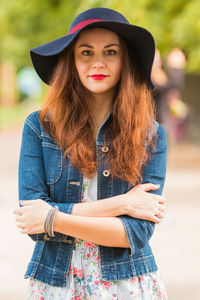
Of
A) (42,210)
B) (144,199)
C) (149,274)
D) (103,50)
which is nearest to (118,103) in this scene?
(103,50)

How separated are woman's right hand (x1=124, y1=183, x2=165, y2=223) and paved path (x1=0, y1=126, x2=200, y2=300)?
2196 millimetres

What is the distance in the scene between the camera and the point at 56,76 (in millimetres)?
2307

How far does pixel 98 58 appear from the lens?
2207mm

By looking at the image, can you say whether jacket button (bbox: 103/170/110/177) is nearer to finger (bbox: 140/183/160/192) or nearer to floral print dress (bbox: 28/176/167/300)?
finger (bbox: 140/183/160/192)

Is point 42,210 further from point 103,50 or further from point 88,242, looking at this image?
point 103,50

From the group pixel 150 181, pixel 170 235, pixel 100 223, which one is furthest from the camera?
pixel 170 235

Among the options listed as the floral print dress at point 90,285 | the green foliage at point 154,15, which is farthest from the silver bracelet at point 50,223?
the green foliage at point 154,15

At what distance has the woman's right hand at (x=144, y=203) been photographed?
2125mm

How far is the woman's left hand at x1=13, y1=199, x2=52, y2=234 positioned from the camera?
2.04 metres

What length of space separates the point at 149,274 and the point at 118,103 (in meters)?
0.75

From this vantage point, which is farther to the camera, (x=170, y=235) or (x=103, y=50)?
(x=170, y=235)

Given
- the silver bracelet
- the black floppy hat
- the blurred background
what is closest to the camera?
the silver bracelet

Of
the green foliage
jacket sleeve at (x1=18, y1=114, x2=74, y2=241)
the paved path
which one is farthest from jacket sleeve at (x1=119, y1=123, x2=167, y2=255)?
the green foliage

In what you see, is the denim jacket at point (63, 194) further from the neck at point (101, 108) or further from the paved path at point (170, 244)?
the paved path at point (170, 244)
